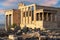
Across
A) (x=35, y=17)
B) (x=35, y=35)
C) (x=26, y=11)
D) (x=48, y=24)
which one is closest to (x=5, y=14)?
(x=26, y=11)

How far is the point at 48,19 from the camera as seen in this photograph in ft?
157

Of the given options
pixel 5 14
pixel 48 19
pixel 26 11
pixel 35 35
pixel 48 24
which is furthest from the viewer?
pixel 5 14

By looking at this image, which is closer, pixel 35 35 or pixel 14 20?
pixel 35 35

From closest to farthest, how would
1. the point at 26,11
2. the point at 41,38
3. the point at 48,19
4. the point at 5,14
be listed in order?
the point at 41,38, the point at 48,19, the point at 26,11, the point at 5,14

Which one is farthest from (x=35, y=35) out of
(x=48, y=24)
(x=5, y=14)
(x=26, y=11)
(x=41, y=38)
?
(x=5, y=14)

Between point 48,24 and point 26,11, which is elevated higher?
point 26,11

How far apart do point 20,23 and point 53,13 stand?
32.3ft

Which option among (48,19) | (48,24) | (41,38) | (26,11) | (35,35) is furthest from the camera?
(26,11)

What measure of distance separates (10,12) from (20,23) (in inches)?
153

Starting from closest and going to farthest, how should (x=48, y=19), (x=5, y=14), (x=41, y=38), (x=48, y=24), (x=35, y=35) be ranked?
(x=41, y=38) → (x=35, y=35) → (x=48, y=24) → (x=48, y=19) → (x=5, y=14)

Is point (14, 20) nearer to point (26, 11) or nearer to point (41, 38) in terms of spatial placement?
point (26, 11)

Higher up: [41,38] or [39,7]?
[39,7]

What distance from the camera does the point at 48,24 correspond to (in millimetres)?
45062

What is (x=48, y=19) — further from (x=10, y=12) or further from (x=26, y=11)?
(x=10, y=12)
